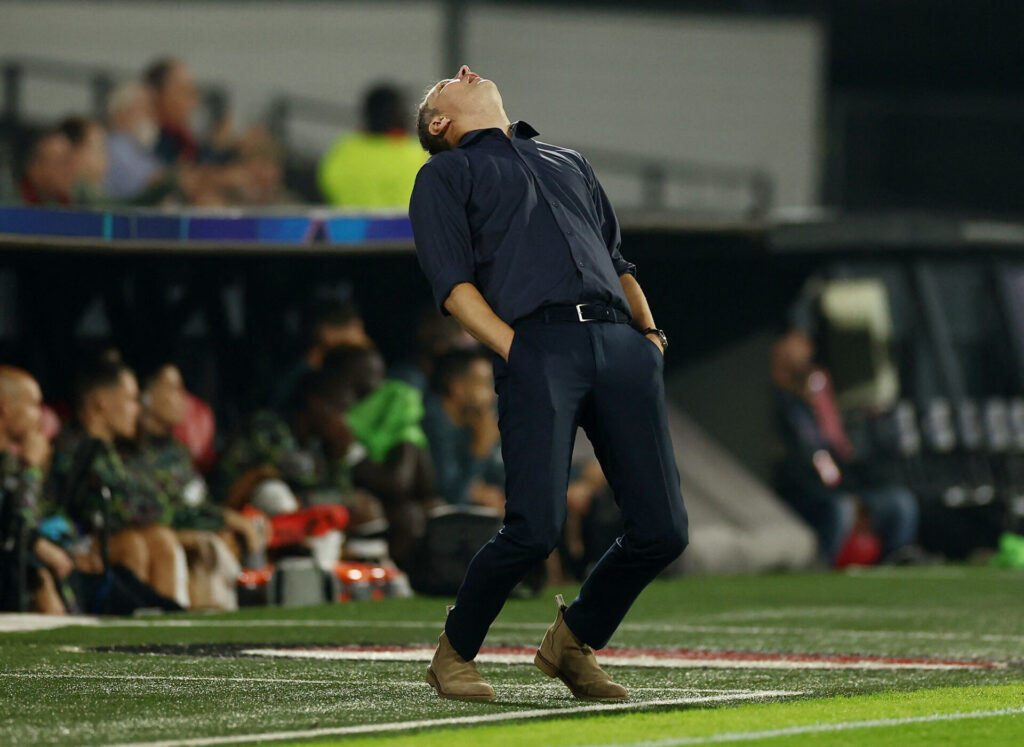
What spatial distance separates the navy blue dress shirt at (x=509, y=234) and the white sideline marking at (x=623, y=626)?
3.56m

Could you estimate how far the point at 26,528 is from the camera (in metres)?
10.2

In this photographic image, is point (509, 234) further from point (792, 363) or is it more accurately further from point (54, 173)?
point (792, 363)

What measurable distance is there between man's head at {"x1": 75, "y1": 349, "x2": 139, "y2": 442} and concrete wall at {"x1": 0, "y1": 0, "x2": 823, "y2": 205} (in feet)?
31.8

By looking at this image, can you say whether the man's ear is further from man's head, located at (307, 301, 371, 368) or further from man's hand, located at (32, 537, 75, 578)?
man's head, located at (307, 301, 371, 368)

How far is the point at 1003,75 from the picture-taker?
2877cm

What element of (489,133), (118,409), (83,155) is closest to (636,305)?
(489,133)

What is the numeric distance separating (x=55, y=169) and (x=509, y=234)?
7421mm

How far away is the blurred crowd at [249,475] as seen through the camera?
1074cm

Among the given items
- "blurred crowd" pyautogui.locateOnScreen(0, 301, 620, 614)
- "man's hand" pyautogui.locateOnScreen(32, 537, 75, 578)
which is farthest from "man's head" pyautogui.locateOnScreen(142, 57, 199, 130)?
"man's hand" pyautogui.locateOnScreen(32, 537, 75, 578)

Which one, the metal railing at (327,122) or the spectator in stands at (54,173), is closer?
the spectator in stands at (54,173)


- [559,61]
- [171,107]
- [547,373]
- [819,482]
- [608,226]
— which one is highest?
[608,226]

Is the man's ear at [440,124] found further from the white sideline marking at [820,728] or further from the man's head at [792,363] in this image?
the man's head at [792,363]

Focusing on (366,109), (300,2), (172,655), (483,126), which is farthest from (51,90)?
(483,126)

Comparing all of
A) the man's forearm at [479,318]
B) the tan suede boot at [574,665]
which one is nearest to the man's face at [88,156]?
the man's forearm at [479,318]
